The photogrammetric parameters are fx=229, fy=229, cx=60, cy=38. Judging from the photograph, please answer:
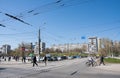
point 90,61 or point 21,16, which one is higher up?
point 21,16

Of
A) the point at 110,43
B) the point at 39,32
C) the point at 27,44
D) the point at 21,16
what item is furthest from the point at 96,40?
the point at 21,16

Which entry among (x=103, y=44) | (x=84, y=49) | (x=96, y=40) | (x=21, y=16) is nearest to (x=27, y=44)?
(x=103, y=44)

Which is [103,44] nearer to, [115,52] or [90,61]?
[115,52]

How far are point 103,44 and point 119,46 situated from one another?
14.8m

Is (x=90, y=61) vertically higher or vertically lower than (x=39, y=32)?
lower

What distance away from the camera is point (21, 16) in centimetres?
1995

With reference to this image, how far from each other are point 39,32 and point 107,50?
9887 cm

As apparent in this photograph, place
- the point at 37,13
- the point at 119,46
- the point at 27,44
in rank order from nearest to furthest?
1. the point at 37,13
2. the point at 27,44
3. the point at 119,46

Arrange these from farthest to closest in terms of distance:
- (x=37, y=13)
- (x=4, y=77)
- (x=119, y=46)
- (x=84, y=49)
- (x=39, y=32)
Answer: (x=84, y=49), (x=119, y=46), (x=39, y=32), (x=37, y=13), (x=4, y=77)

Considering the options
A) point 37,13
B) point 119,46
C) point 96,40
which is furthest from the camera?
point 96,40

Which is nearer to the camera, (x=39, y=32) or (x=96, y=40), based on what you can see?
(x=39, y=32)

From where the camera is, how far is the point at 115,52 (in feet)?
513

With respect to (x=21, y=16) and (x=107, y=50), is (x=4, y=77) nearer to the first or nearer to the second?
(x=21, y=16)

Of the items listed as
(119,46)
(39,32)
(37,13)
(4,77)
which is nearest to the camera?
(4,77)
